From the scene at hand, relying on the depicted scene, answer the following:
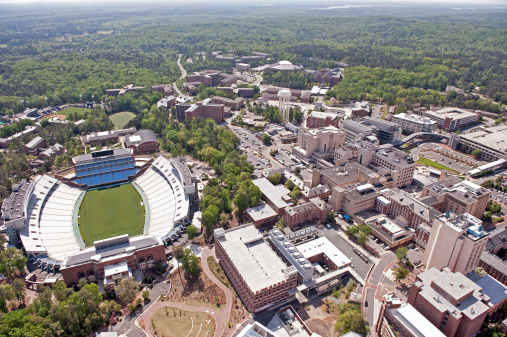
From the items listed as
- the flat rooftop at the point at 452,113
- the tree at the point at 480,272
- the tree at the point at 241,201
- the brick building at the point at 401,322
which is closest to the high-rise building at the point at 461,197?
the tree at the point at 480,272

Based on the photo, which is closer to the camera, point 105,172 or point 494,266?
point 494,266

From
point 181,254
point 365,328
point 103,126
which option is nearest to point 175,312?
point 181,254

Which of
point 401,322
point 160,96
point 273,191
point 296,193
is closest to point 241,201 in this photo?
point 273,191

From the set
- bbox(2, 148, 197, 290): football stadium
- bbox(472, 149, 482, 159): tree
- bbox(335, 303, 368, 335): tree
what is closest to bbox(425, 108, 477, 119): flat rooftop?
bbox(472, 149, 482, 159): tree

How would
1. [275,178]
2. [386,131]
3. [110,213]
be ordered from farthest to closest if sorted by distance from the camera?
1. [386,131]
2. [275,178]
3. [110,213]

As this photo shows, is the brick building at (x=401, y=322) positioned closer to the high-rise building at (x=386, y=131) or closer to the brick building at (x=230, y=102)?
the high-rise building at (x=386, y=131)

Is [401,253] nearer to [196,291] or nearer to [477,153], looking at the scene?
[196,291]
